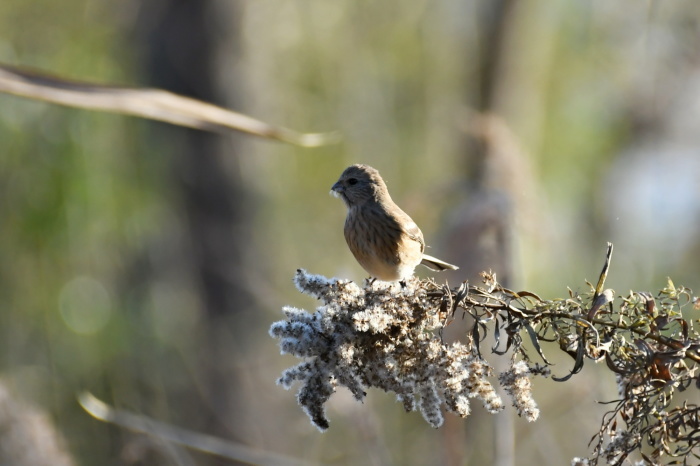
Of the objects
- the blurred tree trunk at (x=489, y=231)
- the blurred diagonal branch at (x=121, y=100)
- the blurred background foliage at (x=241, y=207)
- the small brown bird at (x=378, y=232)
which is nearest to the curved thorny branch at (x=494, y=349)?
the blurred diagonal branch at (x=121, y=100)

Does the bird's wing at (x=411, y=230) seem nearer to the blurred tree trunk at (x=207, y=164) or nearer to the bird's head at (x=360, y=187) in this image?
the bird's head at (x=360, y=187)

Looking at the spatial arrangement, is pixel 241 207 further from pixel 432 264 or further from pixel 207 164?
pixel 432 264

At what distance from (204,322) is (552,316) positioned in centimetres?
727

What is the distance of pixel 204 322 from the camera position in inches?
341

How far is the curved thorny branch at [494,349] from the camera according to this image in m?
1.63

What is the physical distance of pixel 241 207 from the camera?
871 cm

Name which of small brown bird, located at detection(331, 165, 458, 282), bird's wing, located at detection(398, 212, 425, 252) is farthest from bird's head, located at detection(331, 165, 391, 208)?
bird's wing, located at detection(398, 212, 425, 252)

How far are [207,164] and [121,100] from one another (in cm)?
646

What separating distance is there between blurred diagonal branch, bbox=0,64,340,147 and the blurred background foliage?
233cm

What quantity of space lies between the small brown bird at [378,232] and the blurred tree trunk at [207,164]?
4.64 metres

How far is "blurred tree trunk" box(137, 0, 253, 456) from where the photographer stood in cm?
857

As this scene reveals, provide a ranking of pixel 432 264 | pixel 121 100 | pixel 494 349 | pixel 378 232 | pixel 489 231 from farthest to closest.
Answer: pixel 489 231 → pixel 378 232 → pixel 432 264 → pixel 121 100 → pixel 494 349

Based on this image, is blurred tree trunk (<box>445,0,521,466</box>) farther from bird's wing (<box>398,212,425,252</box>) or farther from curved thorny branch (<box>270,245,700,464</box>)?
curved thorny branch (<box>270,245,700,464</box>)

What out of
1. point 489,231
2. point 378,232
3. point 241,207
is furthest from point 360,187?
point 241,207
